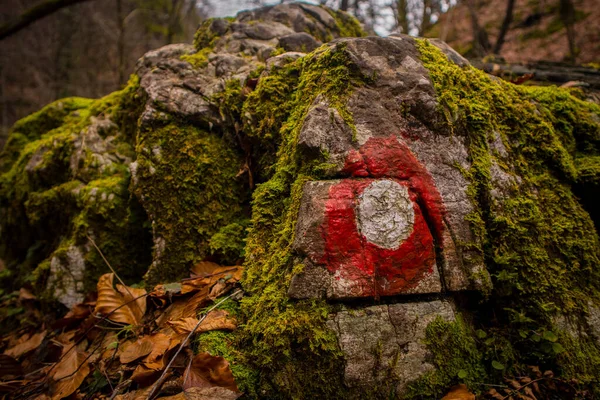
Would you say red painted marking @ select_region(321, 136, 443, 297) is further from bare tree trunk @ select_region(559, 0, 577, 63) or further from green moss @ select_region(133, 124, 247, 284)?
bare tree trunk @ select_region(559, 0, 577, 63)

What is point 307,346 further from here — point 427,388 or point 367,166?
point 367,166

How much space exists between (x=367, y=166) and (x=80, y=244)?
267 cm

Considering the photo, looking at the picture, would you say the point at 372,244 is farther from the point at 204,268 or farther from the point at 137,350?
the point at 137,350

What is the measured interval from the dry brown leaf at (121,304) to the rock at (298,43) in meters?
2.64

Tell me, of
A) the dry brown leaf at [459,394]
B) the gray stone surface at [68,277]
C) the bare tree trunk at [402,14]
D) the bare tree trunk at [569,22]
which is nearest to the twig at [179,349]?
the dry brown leaf at [459,394]

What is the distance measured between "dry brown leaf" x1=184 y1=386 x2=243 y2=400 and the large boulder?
0.44 feet

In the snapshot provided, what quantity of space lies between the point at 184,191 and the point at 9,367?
1732mm

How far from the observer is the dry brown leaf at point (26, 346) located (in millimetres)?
2615

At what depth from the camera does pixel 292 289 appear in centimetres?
168

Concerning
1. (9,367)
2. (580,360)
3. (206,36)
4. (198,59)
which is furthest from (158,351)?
(206,36)

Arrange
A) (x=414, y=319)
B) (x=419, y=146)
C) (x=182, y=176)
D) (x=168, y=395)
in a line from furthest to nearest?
(x=182, y=176) → (x=419, y=146) → (x=414, y=319) → (x=168, y=395)

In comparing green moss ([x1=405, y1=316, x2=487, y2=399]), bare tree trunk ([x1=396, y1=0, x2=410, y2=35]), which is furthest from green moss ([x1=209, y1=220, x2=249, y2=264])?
bare tree trunk ([x1=396, y1=0, x2=410, y2=35])

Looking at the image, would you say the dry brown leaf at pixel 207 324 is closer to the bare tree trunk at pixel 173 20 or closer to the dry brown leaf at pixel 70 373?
the dry brown leaf at pixel 70 373

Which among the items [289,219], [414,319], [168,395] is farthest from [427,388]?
[168,395]
